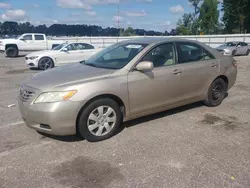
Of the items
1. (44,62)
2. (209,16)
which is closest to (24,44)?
(44,62)

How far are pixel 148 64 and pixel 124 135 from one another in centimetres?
122

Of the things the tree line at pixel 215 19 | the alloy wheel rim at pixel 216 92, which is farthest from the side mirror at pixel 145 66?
the tree line at pixel 215 19

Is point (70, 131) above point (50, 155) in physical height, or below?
above

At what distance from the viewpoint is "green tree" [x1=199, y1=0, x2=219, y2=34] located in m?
67.5

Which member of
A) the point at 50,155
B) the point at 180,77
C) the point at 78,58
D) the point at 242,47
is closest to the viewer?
the point at 50,155

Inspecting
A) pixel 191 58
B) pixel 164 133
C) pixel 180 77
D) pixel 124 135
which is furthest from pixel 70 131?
pixel 191 58

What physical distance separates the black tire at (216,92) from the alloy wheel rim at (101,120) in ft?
8.05

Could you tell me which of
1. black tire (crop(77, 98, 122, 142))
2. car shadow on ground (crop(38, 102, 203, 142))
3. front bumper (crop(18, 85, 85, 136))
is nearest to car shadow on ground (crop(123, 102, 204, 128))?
car shadow on ground (crop(38, 102, 203, 142))

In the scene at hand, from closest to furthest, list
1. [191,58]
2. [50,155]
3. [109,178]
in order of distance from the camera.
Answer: [109,178] → [50,155] → [191,58]

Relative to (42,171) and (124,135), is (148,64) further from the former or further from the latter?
(42,171)

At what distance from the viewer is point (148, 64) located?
4211 mm

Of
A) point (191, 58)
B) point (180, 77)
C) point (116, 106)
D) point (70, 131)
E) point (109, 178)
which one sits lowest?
point (109, 178)

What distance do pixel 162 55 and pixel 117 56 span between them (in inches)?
32.2

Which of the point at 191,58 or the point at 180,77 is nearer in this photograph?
the point at 180,77
